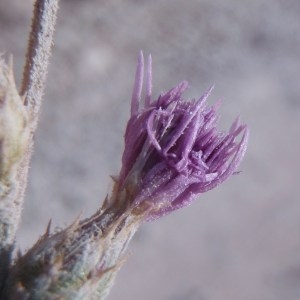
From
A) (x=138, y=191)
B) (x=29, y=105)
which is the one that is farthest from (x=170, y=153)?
(x=29, y=105)

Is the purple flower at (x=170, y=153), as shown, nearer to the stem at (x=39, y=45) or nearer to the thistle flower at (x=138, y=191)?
the thistle flower at (x=138, y=191)

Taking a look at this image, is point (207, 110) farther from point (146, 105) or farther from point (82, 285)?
point (82, 285)

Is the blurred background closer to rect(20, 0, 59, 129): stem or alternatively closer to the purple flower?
the purple flower

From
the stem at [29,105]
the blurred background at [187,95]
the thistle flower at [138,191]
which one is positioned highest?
the blurred background at [187,95]

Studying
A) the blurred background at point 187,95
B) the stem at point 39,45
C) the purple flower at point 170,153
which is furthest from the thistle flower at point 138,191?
the blurred background at point 187,95

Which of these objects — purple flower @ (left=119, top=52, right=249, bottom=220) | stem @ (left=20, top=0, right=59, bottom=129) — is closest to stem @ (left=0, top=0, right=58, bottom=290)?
stem @ (left=20, top=0, right=59, bottom=129)

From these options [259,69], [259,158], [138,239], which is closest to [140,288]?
[138,239]
